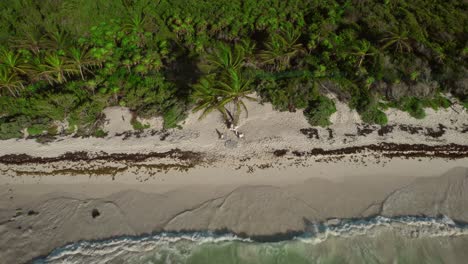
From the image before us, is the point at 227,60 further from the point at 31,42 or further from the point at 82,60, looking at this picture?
the point at 31,42

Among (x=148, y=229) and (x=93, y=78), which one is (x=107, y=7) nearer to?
(x=93, y=78)

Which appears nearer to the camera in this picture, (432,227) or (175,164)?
(432,227)

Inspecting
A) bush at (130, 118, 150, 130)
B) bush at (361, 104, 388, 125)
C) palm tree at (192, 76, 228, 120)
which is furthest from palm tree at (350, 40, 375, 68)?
bush at (130, 118, 150, 130)

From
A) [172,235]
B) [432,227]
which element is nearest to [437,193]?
[432,227]

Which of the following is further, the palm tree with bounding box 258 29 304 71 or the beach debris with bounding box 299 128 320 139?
the palm tree with bounding box 258 29 304 71

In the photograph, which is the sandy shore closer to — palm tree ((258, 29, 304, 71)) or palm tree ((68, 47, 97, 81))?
palm tree ((258, 29, 304, 71))

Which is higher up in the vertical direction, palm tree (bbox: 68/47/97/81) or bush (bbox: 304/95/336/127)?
palm tree (bbox: 68/47/97/81)

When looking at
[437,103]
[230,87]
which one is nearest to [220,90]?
[230,87]

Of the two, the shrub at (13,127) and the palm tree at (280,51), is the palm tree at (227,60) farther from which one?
the shrub at (13,127)
